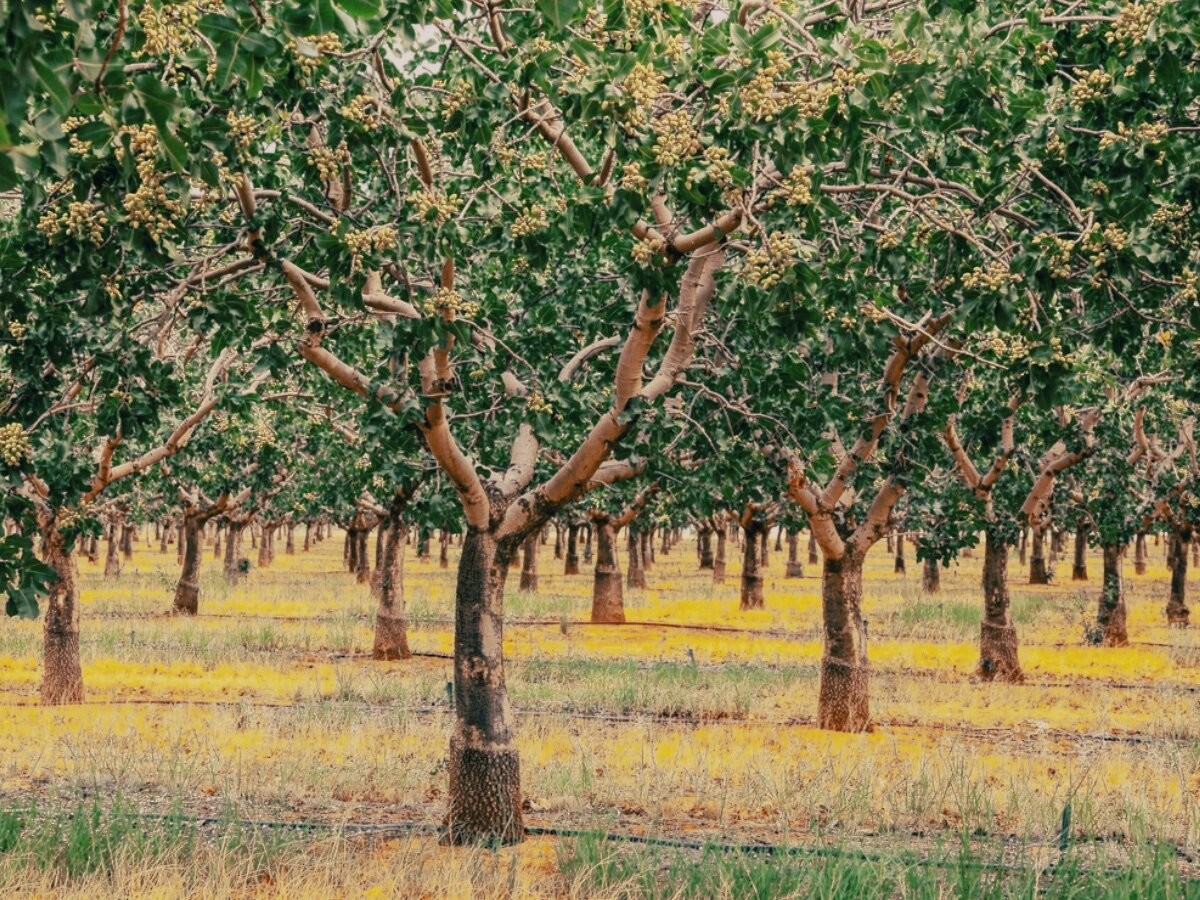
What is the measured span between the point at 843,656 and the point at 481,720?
21.8 ft

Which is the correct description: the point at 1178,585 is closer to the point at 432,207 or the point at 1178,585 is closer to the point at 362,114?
the point at 432,207

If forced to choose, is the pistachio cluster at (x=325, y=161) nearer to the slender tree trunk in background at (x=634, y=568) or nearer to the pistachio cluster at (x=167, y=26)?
the pistachio cluster at (x=167, y=26)

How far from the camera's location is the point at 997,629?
1961cm

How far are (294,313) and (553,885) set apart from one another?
507cm

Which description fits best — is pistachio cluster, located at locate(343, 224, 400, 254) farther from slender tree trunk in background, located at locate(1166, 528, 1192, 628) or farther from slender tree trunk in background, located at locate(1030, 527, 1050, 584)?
slender tree trunk in background, located at locate(1030, 527, 1050, 584)

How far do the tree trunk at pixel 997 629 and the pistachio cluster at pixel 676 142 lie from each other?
48.1 ft

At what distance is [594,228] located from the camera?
6801 mm

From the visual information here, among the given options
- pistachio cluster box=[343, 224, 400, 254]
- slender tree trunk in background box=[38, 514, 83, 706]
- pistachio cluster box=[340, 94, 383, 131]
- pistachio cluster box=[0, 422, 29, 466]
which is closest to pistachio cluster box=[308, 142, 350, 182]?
pistachio cluster box=[340, 94, 383, 131]

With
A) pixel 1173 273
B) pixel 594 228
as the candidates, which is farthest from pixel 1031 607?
pixel 594 228

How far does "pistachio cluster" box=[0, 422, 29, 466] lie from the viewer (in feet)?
21.7

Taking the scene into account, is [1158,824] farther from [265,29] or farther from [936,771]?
[265,29]

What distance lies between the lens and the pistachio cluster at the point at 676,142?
234 inches

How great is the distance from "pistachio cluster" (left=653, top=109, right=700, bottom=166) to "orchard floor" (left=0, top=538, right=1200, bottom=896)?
13.0 feet

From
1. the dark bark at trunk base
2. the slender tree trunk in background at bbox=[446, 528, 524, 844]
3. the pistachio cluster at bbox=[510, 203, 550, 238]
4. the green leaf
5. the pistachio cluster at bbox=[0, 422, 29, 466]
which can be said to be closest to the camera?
the green leaf
